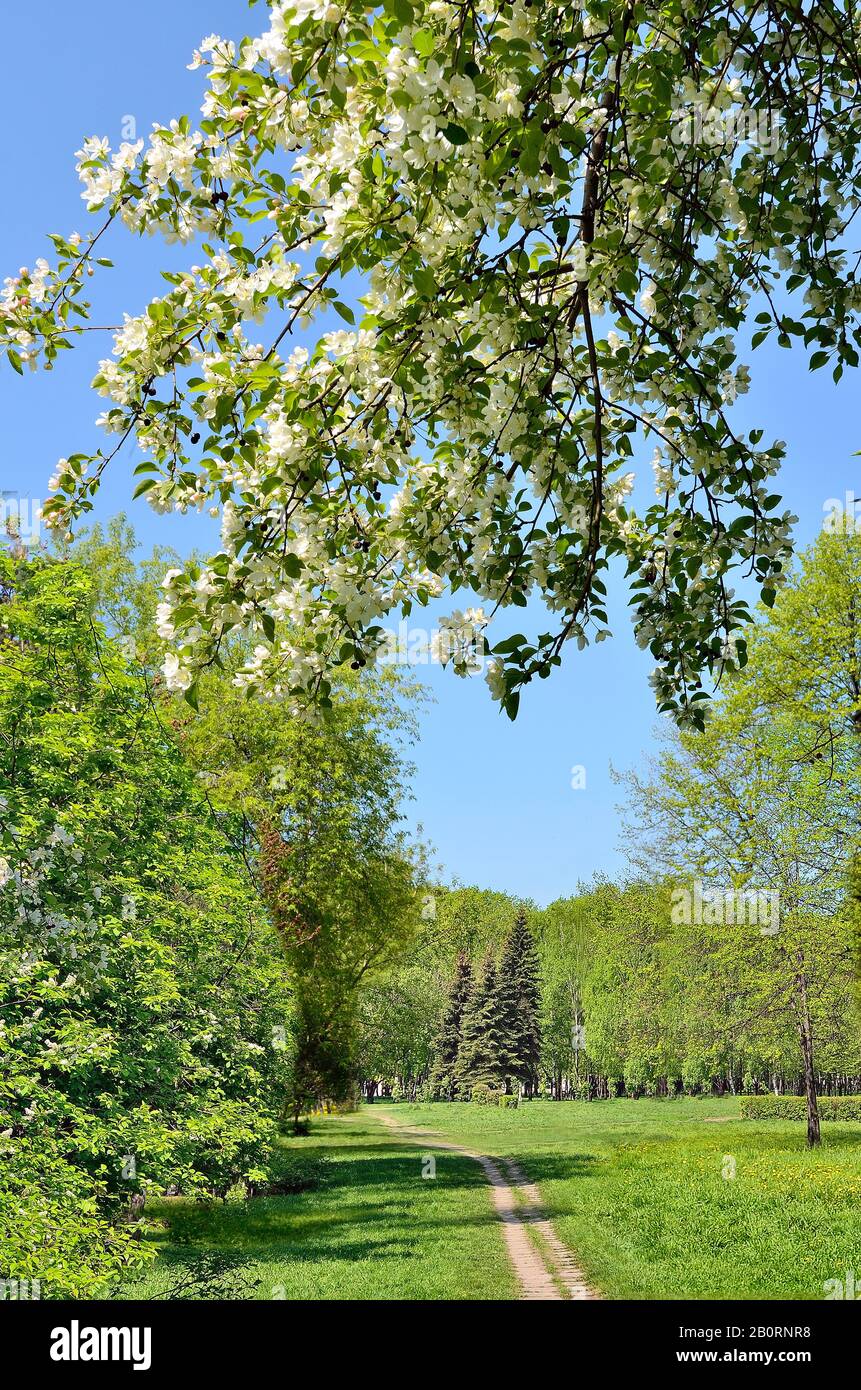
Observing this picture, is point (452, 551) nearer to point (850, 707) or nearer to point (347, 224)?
point (347, 224)

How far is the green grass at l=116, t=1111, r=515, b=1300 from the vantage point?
10672 millimetres

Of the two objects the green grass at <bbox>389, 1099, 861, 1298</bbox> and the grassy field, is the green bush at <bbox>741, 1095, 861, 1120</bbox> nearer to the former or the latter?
the green grass at <bbox>389, 1099, 861, 1298</bbox>

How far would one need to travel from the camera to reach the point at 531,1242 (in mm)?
12531

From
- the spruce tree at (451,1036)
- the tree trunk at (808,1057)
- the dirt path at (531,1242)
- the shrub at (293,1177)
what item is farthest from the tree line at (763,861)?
the spruce tree at (451,1036)

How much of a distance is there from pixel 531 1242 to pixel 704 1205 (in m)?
2.63

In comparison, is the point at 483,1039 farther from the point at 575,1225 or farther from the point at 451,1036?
the point at 575,1225

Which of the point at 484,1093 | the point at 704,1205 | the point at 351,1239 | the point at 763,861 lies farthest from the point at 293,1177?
the point at 484,1093

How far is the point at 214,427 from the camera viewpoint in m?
3.72

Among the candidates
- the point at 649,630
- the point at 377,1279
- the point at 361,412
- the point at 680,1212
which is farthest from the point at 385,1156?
the point at 361,412

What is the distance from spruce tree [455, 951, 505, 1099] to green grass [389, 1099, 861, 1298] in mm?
12456

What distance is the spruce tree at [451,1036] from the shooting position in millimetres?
38062

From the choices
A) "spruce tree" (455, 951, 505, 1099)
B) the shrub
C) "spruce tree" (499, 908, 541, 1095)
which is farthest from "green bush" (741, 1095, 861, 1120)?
the shrub

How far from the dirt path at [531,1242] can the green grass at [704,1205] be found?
22 centimetres

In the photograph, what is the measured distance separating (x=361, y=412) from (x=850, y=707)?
15.9 meters
